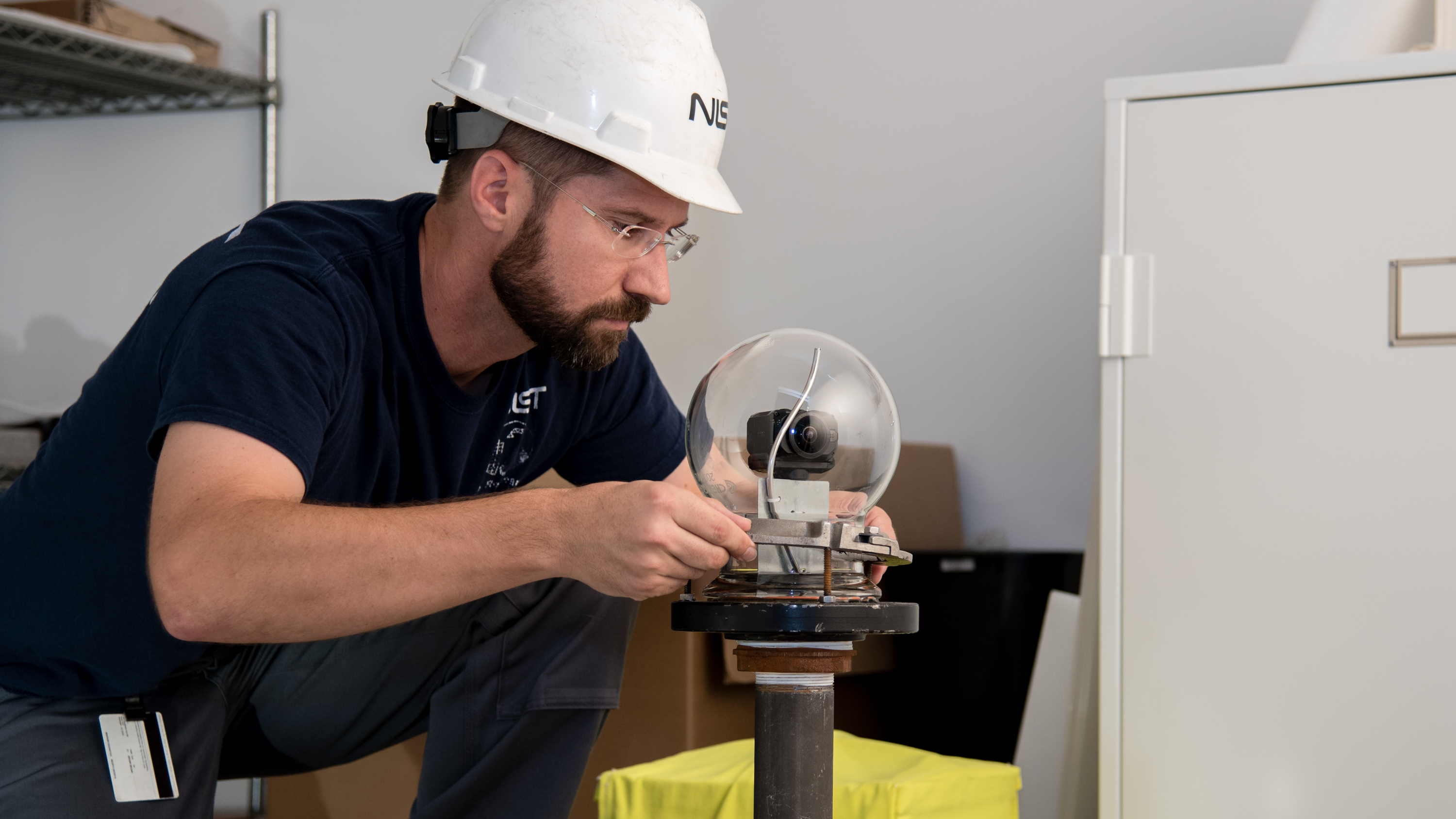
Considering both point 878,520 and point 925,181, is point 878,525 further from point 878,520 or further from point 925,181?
point 925,181

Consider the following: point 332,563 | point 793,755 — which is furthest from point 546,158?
point 793,755

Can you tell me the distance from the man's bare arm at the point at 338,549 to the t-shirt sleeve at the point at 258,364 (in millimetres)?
20

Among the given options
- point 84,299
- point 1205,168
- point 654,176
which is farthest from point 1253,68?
point 84,299

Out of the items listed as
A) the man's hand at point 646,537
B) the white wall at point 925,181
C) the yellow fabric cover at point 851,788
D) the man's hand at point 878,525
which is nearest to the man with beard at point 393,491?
the man's hand at point 646,537

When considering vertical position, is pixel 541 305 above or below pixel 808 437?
above

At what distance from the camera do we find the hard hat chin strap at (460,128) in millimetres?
1316

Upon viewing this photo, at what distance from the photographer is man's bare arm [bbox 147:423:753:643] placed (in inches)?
37.6

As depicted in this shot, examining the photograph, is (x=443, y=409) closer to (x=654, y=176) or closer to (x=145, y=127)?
(x=654, y=176)

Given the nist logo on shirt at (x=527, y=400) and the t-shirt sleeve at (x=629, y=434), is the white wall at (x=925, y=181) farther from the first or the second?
the nist logo on shirt at (x=527, y=400)

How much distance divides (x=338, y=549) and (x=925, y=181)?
5.14 ft

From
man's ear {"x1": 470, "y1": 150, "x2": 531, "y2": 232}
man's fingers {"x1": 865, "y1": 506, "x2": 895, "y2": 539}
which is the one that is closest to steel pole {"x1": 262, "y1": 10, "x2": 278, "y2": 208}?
man's ear {"x1": 470, "y1": 150, "x2": 531, "y2": 232}

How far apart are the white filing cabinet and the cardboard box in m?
2.05

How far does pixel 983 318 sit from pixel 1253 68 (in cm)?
92

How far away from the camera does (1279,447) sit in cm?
132
